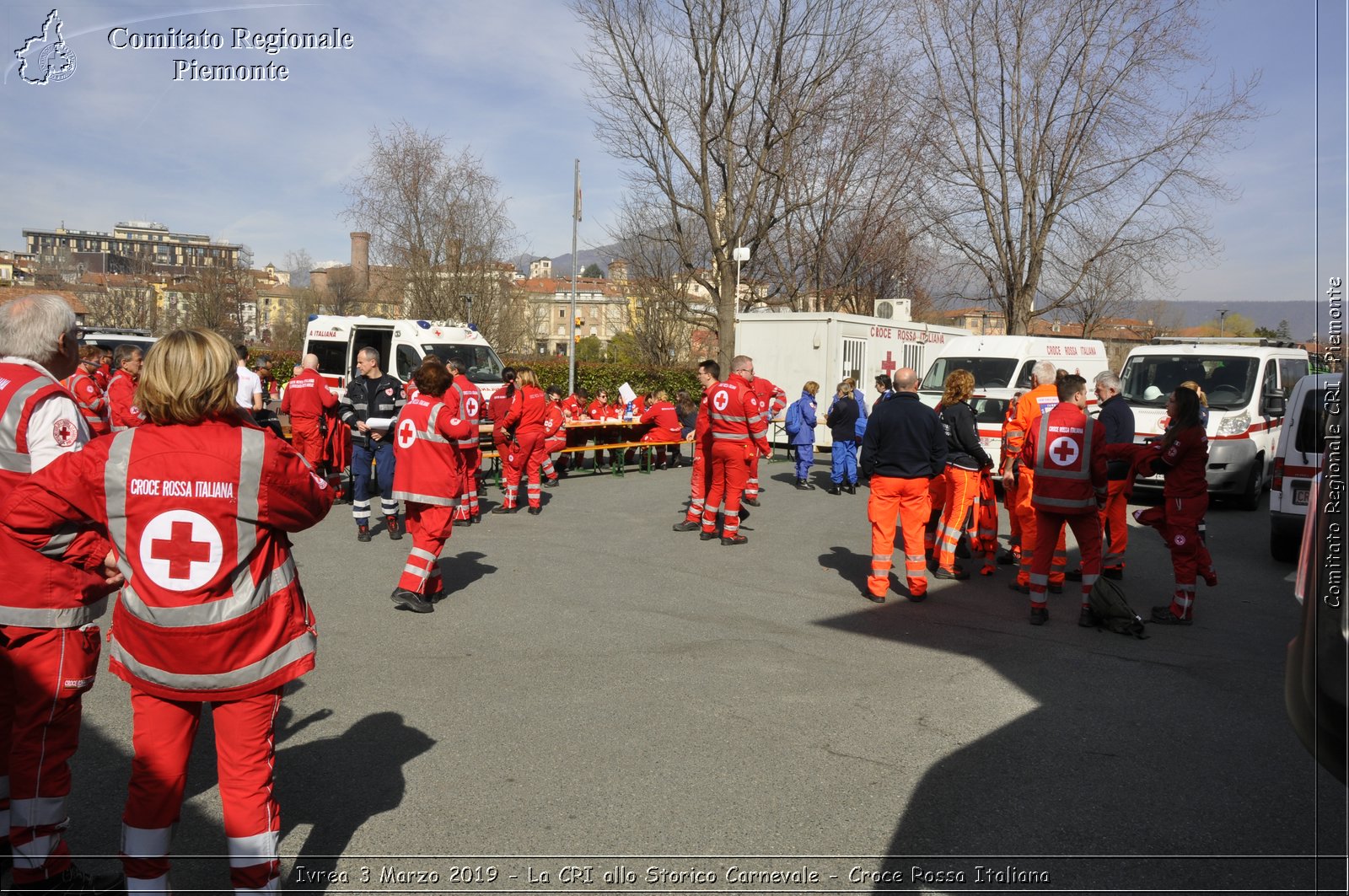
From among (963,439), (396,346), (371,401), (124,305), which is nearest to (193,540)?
(963,439)

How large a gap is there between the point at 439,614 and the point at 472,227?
24.4 metres

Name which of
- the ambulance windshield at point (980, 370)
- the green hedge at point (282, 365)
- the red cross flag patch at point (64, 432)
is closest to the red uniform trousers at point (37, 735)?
the red cross flag patch at point (64, 432)

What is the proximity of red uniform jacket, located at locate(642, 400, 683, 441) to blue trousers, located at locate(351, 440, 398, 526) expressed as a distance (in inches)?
287

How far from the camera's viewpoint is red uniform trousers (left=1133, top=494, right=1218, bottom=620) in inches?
309

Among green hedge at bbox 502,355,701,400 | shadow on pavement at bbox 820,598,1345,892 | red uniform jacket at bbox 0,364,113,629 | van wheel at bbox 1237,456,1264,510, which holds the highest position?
green hedge at bbox 502,355,701,400

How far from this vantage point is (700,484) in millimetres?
12578

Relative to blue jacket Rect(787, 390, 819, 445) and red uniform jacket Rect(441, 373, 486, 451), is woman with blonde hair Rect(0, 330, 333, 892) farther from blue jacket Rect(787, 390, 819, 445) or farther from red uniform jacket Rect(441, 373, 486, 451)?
blue jacket Rect(787, 390, 819, 445)

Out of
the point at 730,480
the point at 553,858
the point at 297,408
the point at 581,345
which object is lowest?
the point at 553,858

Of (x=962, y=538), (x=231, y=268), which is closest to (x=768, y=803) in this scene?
(x=962, y=538)

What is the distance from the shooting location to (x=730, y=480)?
11203 mm

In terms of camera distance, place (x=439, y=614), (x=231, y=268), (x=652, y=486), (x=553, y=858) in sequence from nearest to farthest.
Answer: (x=553, y=858), (x=439, y=614), (x=652, y=486), (x=231, y=268)

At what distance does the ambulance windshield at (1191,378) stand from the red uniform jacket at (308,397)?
1197 centimetres

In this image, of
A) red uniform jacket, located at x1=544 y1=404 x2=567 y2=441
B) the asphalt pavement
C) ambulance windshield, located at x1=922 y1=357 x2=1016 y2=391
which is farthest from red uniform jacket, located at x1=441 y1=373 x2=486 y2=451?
ambulance windshield, located at x1=922 y1=357 x2=1016 y2=391

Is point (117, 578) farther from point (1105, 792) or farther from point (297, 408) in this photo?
point (297, 408)
